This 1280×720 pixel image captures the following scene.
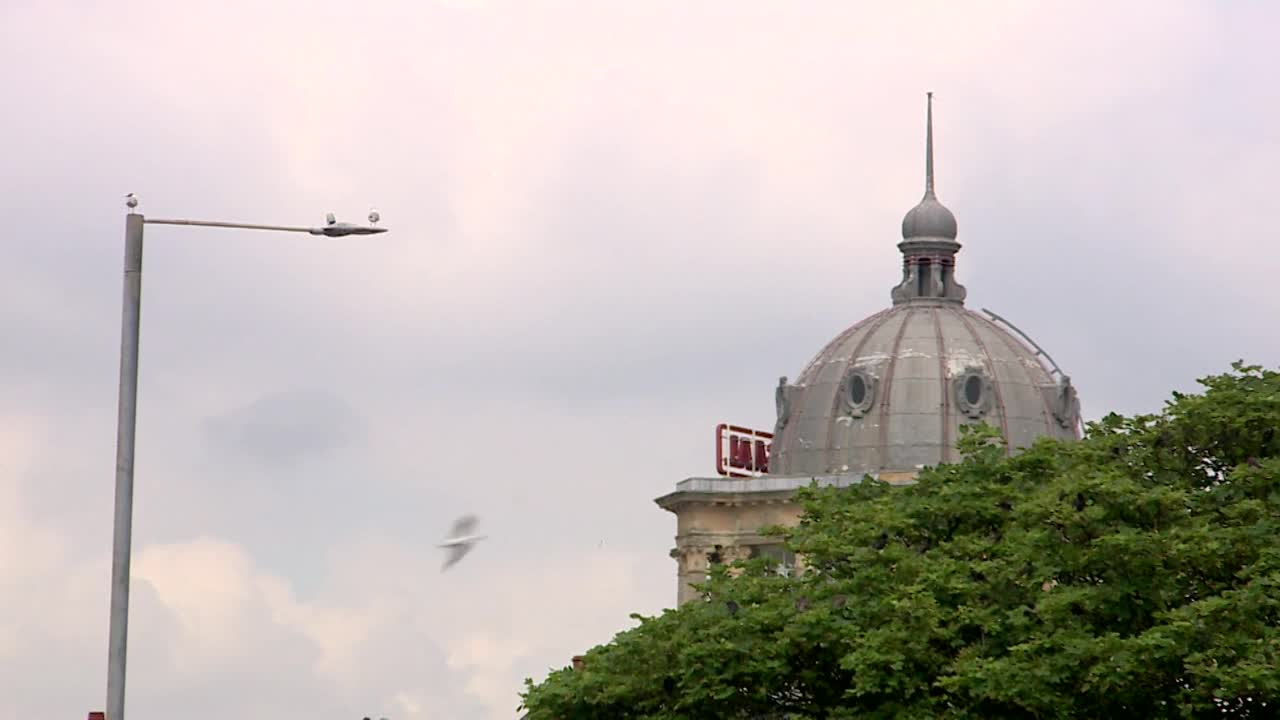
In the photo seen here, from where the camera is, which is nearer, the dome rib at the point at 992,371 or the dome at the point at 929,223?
the dome rib at the point at 992,371

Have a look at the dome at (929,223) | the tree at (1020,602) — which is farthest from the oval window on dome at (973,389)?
the tree at (1020,602)

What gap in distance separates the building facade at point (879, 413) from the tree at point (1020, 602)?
4263 cm

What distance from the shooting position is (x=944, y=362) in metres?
112

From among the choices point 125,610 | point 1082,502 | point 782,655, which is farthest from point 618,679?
point 125,610

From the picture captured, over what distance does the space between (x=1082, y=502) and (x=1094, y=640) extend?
3.90m

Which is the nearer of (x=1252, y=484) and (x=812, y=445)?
(x=1252, y=484)

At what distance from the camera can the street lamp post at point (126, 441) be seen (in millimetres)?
40094

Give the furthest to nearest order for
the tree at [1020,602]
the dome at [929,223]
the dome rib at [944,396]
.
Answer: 1. the dome at [929,223]
2. the dome rib at [944,396]
3. the tree at [1020,602]

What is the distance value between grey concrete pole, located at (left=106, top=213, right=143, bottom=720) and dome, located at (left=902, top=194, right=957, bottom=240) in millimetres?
77739

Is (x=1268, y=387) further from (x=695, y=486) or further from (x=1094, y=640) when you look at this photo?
(x=695, y=486)

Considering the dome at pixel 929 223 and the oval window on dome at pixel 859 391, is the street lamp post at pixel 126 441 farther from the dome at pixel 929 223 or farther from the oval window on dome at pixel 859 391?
the dome at pixel 929 223

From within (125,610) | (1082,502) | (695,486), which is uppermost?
(695,486)

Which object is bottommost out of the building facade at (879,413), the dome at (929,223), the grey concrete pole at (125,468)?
the grey concrete pole at (125,468)

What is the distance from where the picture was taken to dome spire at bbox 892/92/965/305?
117 meters
